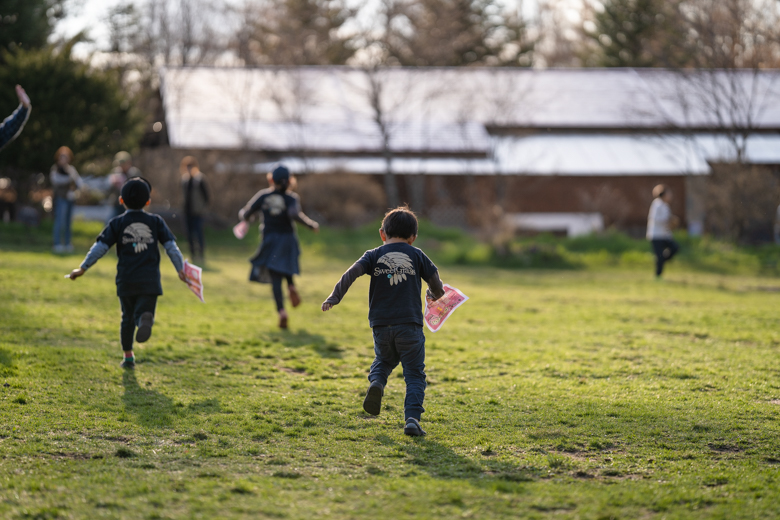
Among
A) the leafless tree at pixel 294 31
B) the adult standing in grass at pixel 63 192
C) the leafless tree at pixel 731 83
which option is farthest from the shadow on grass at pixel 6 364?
the leafless tree at pixel 294 31

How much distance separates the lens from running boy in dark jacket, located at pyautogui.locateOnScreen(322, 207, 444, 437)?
488cm

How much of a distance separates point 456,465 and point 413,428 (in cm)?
60

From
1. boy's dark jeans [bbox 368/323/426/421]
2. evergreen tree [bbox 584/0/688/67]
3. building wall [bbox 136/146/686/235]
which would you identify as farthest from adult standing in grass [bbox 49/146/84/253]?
evergreen tree [bbox 584/0/688/67]

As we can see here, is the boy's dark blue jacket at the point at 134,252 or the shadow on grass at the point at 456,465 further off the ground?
the boy's dark blue jacket at the point at 134,252

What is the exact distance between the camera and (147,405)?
17.3ft

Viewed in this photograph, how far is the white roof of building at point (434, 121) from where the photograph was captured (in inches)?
957

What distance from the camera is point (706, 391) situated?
589 cm

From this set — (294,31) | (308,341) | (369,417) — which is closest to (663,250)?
(308,341)

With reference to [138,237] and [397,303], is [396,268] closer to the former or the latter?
[397,303]

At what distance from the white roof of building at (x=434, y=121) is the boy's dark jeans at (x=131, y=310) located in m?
16.4

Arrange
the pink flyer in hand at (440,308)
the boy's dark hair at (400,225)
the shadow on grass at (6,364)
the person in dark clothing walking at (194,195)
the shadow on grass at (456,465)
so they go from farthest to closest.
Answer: the person in dark clothing walking at (194,195) → the shadow on grass at (6,364) → the pink flyer in hand at (440,308) → the boy's dark hair at (400,225) → the shadow on grass at (456,465)

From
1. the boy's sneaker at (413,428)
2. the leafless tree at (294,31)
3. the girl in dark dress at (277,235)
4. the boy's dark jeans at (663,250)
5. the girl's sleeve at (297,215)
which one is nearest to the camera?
the boy's sneaker at (413,428)

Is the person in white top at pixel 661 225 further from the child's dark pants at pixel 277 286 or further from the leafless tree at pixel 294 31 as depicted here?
the leafless tree at pixel 294 31

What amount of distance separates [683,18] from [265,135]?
1279 centimetres
